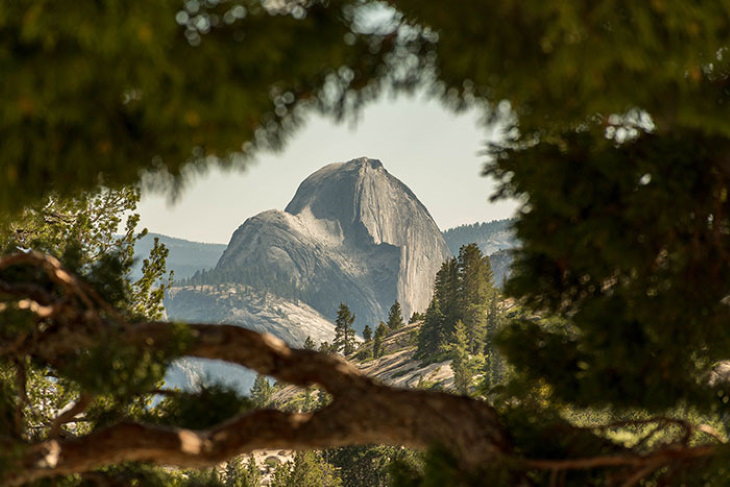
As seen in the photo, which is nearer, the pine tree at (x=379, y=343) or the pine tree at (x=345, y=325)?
the pine tree at (x=379, y=343)

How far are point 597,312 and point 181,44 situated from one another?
9.30 feet

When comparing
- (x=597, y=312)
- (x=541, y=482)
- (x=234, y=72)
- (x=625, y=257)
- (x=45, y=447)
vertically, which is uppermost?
(x=234, y=72)

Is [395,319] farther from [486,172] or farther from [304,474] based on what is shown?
[486,172]

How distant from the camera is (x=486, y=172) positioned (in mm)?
4504

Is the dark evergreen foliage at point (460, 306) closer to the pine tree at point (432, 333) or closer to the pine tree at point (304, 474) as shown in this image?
the pine tree at point (432, 333)

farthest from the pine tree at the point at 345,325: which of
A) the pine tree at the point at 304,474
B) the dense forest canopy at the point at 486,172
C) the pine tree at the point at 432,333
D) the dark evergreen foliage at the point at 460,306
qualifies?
the dense forest canopy at the point at 486,172

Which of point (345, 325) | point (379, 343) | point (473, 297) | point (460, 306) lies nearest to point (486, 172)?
point (460, 306)

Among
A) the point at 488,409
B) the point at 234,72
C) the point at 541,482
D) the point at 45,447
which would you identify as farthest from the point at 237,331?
the point at 234,72

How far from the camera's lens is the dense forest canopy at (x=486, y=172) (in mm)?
2197

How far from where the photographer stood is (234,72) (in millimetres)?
2309

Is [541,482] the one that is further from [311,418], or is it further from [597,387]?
[311,418]

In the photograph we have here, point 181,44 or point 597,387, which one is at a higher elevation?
point 181,44

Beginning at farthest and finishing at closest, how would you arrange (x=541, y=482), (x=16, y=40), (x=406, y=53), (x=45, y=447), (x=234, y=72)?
(x=541, y=482) → (x=45, y=447) → (x=406, y=53) → (x=234, y=72) → (x=16, y=40)

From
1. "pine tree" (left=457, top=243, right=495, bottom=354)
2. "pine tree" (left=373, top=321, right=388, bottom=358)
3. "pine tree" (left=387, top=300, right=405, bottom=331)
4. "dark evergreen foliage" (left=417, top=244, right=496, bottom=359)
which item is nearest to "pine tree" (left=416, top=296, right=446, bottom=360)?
"dark evergreen foliage" (left=417, top=244, right=496, bottom=359)
